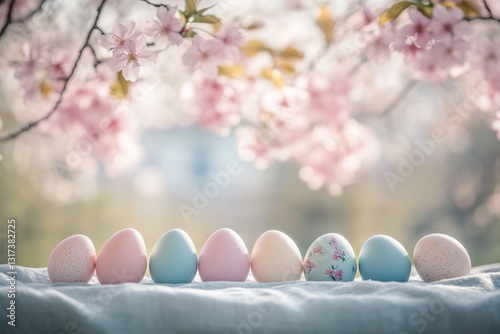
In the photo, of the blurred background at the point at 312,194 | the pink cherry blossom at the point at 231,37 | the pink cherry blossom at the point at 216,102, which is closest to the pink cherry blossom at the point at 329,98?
the pink cherry blossom at the point at 216,102

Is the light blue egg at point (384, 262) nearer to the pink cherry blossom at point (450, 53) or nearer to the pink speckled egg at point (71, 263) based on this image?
the pink cherry blossom at point (450, 53)

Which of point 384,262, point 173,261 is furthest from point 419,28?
point 173,261

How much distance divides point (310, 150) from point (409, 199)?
10.1ft

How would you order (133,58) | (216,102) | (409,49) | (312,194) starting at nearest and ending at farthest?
(133,58)
(409,49)
(216,102)
(312,194)

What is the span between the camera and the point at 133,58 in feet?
3.41

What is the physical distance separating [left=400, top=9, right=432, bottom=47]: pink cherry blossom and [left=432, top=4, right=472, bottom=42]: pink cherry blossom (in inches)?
0.7

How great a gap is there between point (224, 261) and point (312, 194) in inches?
161

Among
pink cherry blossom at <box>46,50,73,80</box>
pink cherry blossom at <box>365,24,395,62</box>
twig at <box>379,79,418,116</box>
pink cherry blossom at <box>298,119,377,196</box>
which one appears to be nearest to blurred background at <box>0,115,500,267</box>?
pink cherry blossom at <box>298,119,377,196</box>

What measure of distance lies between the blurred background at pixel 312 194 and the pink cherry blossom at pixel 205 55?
304 cm

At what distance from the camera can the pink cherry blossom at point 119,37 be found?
3.41ft

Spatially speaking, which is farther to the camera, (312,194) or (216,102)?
(312,194)

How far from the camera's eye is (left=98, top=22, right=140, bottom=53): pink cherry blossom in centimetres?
104

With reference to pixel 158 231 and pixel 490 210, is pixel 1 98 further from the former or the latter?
pixel 490 210

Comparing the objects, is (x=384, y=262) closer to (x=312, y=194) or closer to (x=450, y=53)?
(x=450, y=53)
